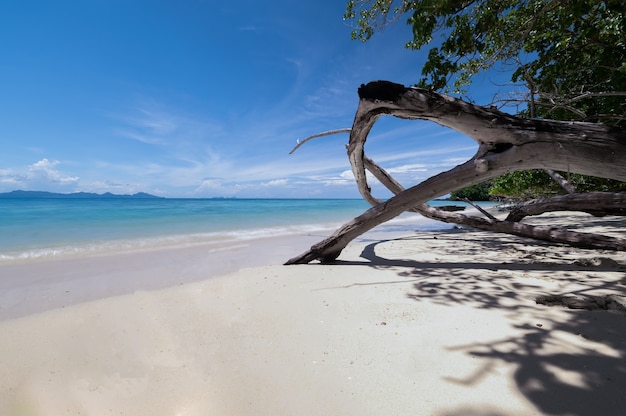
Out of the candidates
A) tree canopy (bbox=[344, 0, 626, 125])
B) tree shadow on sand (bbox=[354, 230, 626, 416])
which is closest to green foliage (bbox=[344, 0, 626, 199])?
tree canopy (bbox=[344, 0, 626, 125])

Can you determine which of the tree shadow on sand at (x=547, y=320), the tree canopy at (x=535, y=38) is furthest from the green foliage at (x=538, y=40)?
the tree shadow on sand at (x=547, y=320)

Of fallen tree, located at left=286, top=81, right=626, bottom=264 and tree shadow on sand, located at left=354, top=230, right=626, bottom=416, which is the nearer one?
tree shadow on sand, located at left=354, top=230, right=626, bottom=416

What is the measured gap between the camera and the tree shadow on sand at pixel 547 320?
1530mm

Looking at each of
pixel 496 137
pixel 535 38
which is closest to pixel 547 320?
pixel 496 137

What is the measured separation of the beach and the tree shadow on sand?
1 cm

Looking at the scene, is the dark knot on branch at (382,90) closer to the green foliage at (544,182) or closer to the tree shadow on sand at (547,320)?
the tree shadow on sand at (547,320)

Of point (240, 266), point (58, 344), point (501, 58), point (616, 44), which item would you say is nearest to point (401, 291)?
point (240, 266)

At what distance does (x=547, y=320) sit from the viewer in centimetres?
237

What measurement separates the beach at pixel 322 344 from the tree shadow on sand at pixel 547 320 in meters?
0.01

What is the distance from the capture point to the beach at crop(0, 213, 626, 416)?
1.61 meters

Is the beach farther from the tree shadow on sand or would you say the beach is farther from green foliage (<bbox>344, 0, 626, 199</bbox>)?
green foliage (<bbox>344, 0, 626, 199</bbox>)

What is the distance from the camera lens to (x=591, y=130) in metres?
2.50

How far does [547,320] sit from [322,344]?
1974 mm

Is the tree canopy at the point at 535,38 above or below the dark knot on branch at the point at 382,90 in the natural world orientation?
above
